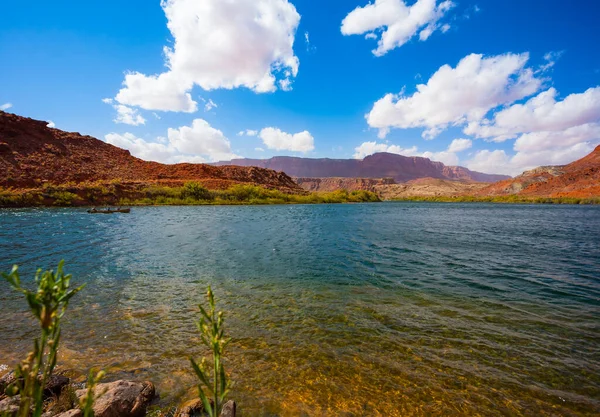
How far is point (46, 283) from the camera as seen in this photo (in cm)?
205

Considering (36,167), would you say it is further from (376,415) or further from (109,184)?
(376,415)

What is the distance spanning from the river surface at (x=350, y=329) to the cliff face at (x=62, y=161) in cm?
7076

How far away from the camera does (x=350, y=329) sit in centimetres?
799

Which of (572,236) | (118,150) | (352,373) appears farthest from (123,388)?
(118,150)

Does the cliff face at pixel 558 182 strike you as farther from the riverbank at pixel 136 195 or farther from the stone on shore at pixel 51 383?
the stone on shore at pixel 51 383

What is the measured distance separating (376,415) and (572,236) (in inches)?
1253

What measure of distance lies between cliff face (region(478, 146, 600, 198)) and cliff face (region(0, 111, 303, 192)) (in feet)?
482

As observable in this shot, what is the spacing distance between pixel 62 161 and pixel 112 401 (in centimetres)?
9769

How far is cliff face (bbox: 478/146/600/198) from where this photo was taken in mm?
122688

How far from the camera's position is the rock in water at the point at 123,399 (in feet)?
14.4

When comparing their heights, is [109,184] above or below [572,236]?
above

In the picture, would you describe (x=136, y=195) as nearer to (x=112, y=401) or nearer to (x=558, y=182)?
(x=112, y=401)

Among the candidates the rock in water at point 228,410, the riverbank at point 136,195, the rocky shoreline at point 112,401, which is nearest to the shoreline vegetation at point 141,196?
the riverbank at point 136,195

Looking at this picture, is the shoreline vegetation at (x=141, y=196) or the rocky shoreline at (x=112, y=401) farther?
the shoreline vegetation at (x=141, y=196)
